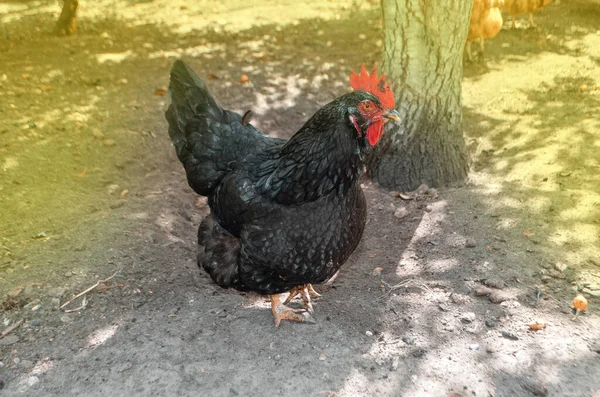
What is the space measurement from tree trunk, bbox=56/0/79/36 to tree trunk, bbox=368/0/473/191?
5.84 m

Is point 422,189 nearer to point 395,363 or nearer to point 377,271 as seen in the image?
point 377,271

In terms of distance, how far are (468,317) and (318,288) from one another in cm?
A: 117

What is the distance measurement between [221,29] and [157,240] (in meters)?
5.26

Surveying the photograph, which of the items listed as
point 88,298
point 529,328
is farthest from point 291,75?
point 529,328

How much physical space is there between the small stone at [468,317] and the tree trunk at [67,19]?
7.64 m

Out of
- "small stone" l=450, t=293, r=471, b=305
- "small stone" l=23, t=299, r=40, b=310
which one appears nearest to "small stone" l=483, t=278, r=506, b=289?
"small stone" l=450, t=293, r=471, b=305

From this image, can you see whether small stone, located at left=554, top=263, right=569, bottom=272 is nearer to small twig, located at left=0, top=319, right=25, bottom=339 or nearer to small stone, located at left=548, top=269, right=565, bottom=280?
small stone, located at left=548, top=269, right=565, bottom=280

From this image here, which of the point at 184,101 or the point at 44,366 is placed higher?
the point at 184,101

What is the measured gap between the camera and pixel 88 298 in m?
3.40

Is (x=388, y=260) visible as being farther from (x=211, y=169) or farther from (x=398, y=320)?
(x=211, y=169)

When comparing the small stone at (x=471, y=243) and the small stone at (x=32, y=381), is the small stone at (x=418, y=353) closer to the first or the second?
the small stone at (x=471, y=243)

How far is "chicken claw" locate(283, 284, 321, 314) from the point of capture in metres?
3.54

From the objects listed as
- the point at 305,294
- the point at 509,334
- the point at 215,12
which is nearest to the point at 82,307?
the point at 305,294

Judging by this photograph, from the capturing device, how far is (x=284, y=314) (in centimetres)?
336
